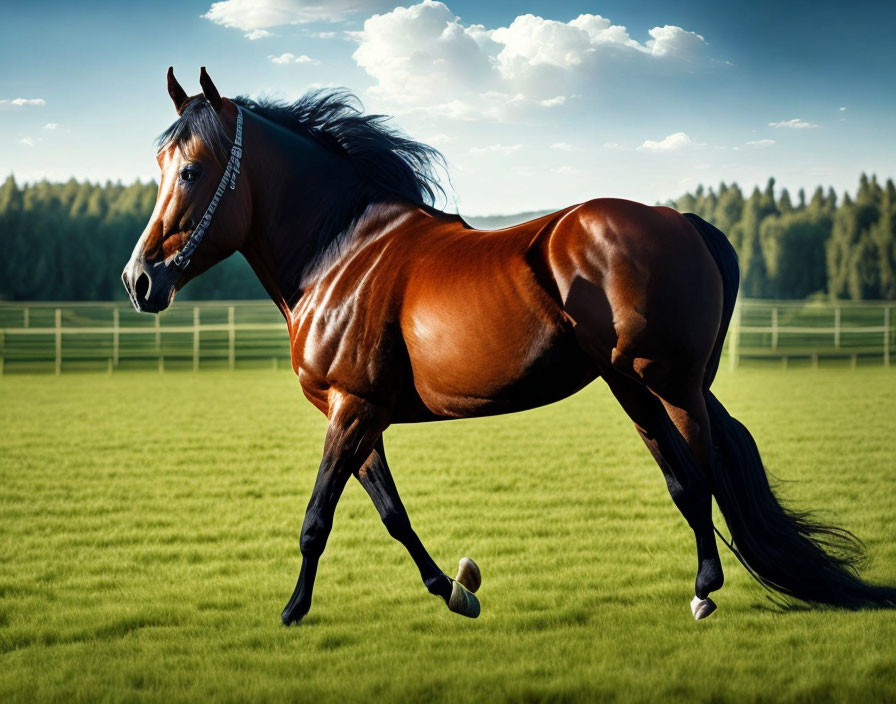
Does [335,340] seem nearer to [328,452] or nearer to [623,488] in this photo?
[328,452]

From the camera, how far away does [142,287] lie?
389cm

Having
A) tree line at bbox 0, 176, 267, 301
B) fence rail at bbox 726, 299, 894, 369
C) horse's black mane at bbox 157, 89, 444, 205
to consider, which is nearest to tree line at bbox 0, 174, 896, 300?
tree line at bbox 0, 176, 267, 301

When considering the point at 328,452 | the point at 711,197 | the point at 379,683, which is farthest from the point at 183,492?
the point at 711,197

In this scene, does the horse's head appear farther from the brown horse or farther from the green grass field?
the green grass field

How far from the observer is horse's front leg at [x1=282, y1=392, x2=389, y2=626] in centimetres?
375

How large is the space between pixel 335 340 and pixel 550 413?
10138 mm

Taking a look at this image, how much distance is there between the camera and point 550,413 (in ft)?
45.0

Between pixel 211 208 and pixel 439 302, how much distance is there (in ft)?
3.85

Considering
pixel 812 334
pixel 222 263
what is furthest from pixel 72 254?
pixel 812 334

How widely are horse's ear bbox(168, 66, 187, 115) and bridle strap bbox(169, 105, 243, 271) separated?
27 centimetres

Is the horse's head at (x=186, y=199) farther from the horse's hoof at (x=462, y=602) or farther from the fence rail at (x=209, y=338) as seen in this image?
the fence rail at (x=209, y=338)

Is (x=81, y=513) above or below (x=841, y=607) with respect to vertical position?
below

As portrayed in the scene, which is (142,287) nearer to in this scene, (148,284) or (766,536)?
(148,284)

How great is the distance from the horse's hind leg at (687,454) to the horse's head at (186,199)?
6.40ft
